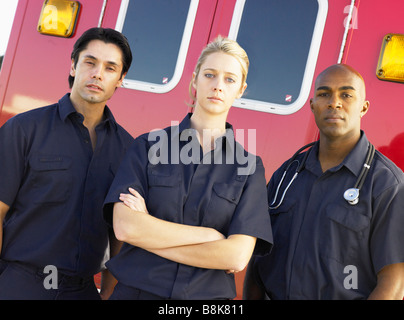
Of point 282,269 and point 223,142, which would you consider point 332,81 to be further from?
point 282,269

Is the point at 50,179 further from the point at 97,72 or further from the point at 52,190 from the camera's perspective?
the point at 97,72

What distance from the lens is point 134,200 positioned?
5.75 ft

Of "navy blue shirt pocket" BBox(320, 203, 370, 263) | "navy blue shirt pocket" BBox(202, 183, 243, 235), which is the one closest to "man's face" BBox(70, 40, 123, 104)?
"navy blue shirt pocket" BBox(202, 183, 243, 235)

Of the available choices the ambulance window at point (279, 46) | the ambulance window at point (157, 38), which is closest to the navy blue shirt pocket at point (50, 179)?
the ambulance window at point (157, 38)

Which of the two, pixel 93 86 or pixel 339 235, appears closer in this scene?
pixel 339 235

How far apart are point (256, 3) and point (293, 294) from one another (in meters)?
1.67

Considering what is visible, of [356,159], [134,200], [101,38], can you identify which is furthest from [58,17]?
[356,159]

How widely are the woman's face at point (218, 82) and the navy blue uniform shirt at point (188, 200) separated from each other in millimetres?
135

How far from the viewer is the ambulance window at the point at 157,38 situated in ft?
8.98

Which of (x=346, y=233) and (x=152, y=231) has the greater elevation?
(x=346, y=233)

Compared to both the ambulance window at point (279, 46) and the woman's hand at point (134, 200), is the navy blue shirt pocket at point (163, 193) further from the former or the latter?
the ambulance window at point (279, 46)

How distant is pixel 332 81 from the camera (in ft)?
6.77

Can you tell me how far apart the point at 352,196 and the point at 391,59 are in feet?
3.00

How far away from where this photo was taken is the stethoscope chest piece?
73.0 inches
